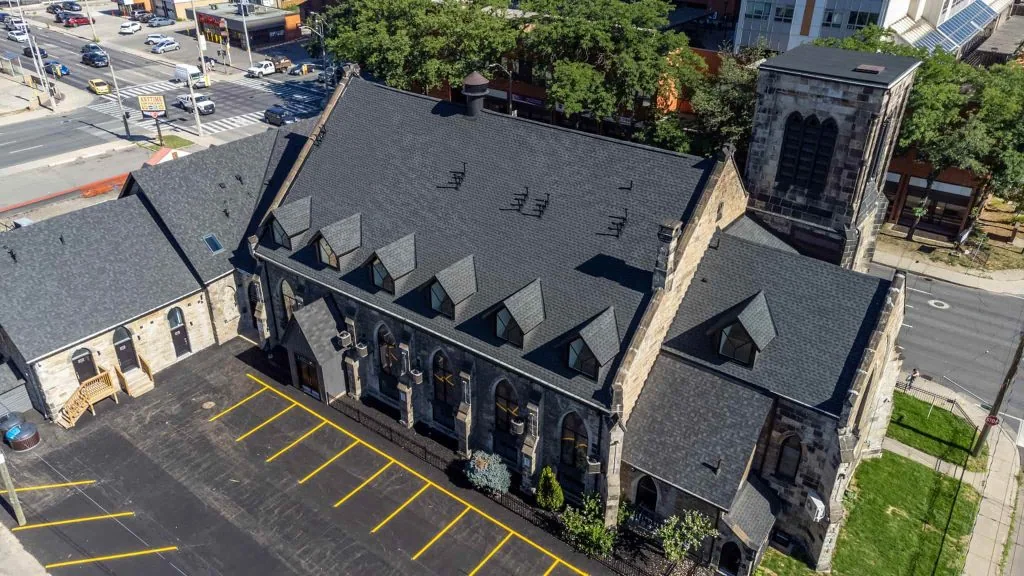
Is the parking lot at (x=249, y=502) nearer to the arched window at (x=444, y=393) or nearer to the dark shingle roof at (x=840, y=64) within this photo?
the arched window at (x=444, y=393)

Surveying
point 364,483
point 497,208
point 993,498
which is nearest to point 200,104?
point 497,208

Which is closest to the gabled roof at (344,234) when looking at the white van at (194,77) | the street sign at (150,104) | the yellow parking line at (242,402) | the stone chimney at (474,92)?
the stone chimney at (474,92)

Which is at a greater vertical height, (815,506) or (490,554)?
(815,506)

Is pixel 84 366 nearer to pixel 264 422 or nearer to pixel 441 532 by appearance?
A: pixel 264 422

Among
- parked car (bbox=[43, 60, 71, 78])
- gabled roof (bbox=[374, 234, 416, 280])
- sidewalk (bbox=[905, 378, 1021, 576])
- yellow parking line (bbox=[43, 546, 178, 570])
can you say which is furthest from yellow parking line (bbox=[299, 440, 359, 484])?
parked car (bbox=[43, 60, 71, 78])

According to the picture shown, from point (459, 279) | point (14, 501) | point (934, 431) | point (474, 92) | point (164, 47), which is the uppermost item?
point (474, 92)

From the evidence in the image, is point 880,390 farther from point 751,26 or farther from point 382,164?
point 751,26

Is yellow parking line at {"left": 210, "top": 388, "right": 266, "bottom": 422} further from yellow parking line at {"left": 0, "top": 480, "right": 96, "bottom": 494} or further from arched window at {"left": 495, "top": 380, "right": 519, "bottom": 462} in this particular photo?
arched window at {"left": 495, "top": 380, "right": 519, "bottom": 462}
